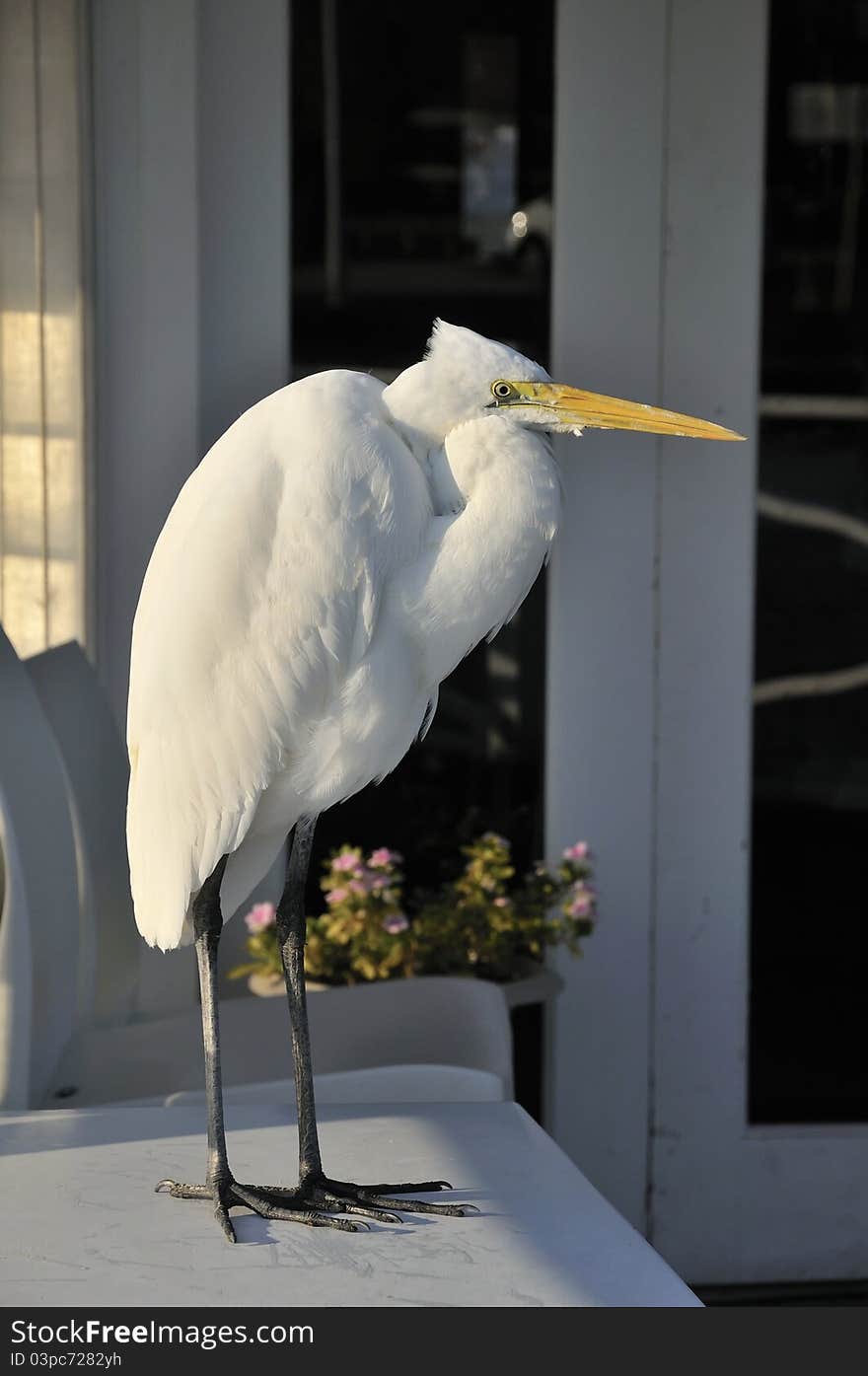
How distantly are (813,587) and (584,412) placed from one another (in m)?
1.43

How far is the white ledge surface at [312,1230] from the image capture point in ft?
4.31

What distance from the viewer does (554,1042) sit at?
2.70 metres

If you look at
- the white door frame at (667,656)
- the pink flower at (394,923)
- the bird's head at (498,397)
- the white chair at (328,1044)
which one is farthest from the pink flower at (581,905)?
the bird's head at (498,397)

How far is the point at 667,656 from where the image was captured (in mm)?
2693

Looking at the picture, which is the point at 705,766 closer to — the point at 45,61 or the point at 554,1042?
the point at 554,1042

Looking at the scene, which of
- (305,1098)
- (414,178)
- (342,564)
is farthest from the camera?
(414,178)

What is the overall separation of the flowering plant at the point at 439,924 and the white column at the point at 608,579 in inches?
6.4

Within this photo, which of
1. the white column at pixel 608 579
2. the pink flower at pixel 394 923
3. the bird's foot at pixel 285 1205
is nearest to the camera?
the bird's foot at pixel 285 1205

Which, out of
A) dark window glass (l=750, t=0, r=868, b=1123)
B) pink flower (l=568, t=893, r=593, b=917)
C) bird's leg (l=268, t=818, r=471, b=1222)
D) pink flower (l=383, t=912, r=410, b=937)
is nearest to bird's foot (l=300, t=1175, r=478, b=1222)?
bird's leg (l=268, t=818, r=471, b=1222)

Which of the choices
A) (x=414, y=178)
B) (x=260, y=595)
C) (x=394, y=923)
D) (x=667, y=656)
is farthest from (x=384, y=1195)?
(x=414, y=178)

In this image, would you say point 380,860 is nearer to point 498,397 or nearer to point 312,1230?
point 312,1230

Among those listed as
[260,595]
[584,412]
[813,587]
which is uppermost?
[584,412]

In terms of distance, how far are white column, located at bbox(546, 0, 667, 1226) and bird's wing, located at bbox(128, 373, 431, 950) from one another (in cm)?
122

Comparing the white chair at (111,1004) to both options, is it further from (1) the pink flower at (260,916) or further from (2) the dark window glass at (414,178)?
(2) the dark window glass at (414,178)
